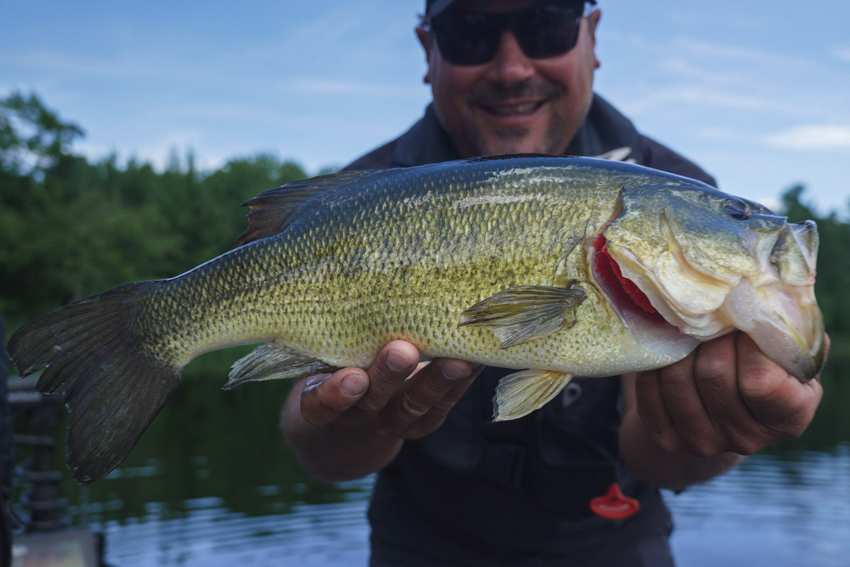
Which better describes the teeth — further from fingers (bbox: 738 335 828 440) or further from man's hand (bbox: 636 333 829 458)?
fingers (bbox: 738 335 828 440)

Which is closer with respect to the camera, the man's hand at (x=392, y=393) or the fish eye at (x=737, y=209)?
the fish eye at (x=737, y=209)

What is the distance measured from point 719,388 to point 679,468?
1145mm

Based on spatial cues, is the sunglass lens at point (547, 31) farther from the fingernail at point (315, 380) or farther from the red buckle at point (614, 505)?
the red buckle at point (614, 505)

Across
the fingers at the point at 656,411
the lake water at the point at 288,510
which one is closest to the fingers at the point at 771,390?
the fingers at the point at 656,411

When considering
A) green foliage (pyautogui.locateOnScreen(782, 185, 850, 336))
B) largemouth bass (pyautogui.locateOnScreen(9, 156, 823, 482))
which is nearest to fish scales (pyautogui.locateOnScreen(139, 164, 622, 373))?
largemouth bass (pyautogui.locateOnScreen(9, 156, 823, 482))

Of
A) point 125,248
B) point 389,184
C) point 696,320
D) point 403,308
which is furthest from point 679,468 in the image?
point 125,248

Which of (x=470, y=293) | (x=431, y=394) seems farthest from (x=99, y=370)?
(x=470, y=293)

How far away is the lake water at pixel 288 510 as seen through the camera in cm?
1084

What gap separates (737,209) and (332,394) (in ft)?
4.87

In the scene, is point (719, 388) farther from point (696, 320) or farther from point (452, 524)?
point (452, 524)

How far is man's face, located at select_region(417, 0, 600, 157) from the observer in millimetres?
3590

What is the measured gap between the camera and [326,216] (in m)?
2.49

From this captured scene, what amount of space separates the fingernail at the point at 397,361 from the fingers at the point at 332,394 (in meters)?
0.16

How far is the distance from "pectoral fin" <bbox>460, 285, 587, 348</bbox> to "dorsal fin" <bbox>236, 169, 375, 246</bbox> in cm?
76
